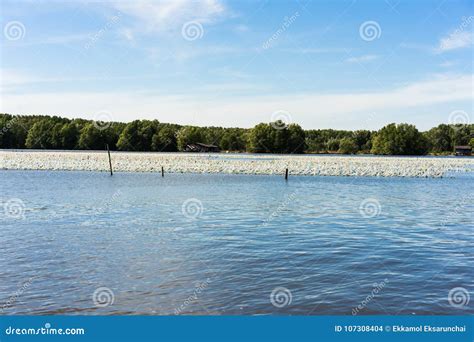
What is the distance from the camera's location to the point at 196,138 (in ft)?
485

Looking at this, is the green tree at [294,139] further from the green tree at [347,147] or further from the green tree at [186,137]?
the green tree at [186,137]

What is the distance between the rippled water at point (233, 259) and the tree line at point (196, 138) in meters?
122

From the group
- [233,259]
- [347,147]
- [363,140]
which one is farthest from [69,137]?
[233,259]

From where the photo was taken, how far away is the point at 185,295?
32.3 feet

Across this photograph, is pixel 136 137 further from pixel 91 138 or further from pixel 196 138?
pixel 196 138

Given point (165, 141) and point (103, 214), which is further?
point (165, 141)

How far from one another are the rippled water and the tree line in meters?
122

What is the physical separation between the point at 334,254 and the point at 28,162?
61.4 meters

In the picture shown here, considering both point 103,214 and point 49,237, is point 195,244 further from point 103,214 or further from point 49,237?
point 103,214

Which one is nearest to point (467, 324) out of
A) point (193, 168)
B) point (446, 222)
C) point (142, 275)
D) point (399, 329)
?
point (399, 329)

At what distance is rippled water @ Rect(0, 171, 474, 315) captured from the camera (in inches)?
374

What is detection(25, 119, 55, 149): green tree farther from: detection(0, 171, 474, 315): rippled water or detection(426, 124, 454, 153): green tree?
detection(0, 171, 474, 315): rippled water

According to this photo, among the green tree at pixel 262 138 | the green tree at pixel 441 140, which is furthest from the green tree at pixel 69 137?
the green tree at pixel 441 140

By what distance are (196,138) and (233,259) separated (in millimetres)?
136133
